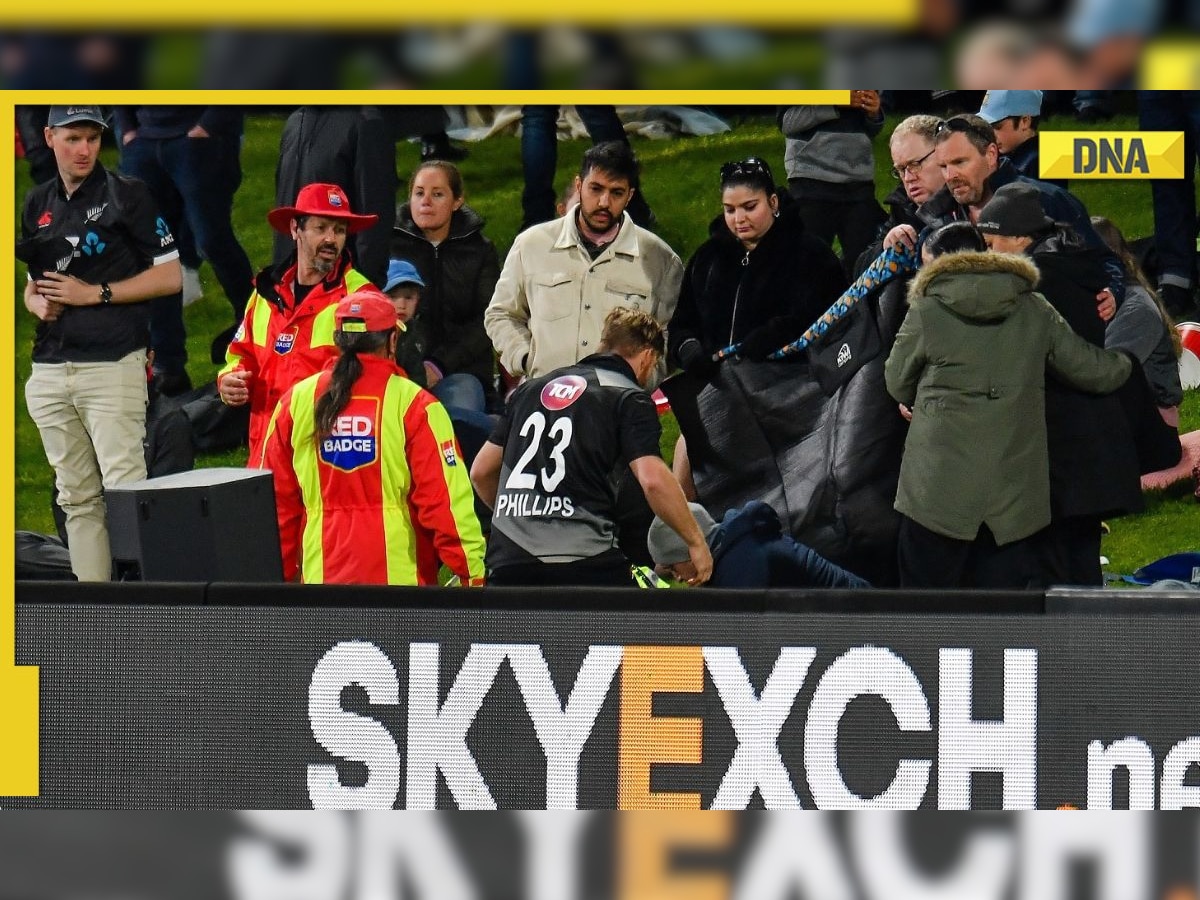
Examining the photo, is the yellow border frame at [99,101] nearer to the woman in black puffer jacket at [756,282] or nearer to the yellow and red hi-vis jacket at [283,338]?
the woman in black puffer jacket at [756,282]

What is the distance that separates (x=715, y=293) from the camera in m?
6.43

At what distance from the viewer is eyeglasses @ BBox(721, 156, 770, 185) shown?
6311 millimetres

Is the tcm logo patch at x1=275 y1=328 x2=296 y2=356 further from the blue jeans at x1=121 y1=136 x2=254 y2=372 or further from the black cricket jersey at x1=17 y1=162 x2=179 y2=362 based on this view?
the black cricket jersey at x1=17 y1=162 x2=179 y2=362

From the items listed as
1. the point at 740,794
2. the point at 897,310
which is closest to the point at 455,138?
the point at 897,310

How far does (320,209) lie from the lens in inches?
251

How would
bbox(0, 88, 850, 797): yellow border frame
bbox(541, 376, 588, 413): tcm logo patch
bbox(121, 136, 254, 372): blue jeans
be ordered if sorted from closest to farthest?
bbox(0, 88, 850, 797): yellow border frame < bbox(541, 376, 588, 413): tcm logo patch < bbox(121, 136, 254, 372): blue jeans

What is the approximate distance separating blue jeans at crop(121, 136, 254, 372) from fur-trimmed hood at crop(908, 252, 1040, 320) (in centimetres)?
203

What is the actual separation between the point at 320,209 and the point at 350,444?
704 millimetres

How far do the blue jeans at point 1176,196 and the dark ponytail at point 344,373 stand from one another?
228 cm

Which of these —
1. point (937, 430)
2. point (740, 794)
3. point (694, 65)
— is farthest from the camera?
point (937, 430)

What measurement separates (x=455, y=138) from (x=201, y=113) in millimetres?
740

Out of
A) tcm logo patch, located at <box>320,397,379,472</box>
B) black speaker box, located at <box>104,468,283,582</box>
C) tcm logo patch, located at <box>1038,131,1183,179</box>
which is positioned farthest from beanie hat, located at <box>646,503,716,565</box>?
tcm logo patch, located at <box>1038,131,1183,179</box>

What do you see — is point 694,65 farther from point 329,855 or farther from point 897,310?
point 329,855

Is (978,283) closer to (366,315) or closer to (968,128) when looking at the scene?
(968,128)
